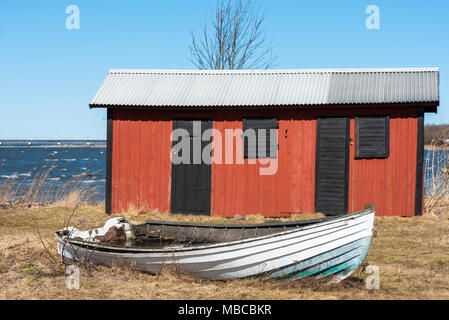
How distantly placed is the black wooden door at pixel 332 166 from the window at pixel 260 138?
1.29 metres

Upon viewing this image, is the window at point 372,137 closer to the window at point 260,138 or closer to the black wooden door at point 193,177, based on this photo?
the window at point 260,138

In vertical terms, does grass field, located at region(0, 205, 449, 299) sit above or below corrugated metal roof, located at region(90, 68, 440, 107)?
below

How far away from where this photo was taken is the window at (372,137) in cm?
1432

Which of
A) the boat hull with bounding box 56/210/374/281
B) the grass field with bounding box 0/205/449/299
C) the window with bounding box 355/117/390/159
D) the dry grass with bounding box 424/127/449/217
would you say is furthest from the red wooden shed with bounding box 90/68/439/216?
the boat hull with bounding box 56/210/374/281

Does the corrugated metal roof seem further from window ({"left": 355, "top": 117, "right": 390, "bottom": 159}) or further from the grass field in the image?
the grass field

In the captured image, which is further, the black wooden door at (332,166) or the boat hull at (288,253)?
the black wooden door at (332,166)

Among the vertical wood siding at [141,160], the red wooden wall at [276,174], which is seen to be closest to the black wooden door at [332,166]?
the red wooden wall at [276,174]

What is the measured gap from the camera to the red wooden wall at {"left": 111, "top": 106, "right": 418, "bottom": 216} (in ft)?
47.0

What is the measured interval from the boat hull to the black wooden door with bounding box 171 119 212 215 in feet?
24.2

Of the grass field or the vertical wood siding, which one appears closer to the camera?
the grass field

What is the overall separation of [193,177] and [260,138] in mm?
2299
